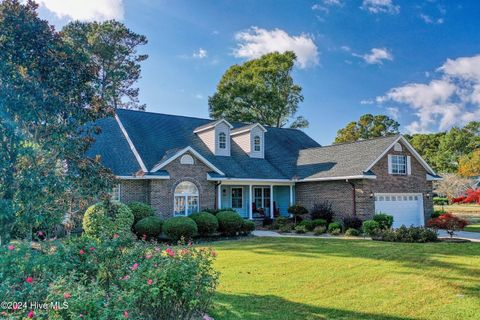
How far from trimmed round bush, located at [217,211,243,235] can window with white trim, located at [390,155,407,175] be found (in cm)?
959

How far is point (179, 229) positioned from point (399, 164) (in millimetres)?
13385

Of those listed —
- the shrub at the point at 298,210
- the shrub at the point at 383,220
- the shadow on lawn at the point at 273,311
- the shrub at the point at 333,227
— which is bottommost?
the shadow on lawn at the point at 273,311

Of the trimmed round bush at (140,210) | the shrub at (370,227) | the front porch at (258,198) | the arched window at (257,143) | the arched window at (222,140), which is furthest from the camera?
the arched window at (257,143)

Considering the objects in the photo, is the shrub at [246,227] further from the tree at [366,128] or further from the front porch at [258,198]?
the tree at [366,128]

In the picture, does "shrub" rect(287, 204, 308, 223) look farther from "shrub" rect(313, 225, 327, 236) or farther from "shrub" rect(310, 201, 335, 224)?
"shrub" rect(313, 225, 327, 236)

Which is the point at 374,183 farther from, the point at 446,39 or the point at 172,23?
the point at 172,23

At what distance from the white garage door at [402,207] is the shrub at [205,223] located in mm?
9056

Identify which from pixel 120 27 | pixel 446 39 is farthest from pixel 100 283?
pixel 120 27

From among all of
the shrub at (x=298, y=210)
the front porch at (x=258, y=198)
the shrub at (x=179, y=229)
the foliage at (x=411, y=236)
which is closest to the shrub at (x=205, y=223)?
the shrub at (x=179, y=229)

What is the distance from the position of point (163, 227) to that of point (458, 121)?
2564 inches

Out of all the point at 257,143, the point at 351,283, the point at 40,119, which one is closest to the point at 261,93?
the point at 257,143

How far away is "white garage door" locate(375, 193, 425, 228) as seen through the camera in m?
20.9

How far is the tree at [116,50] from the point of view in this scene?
33.2 m

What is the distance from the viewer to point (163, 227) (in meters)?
16.8
